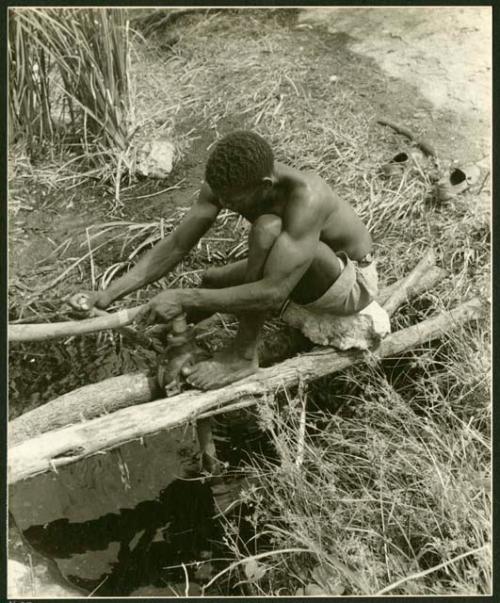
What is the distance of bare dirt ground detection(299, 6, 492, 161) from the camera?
4.59m

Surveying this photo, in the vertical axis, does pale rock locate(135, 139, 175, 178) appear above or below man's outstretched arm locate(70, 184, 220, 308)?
below

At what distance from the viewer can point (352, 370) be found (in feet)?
10.5

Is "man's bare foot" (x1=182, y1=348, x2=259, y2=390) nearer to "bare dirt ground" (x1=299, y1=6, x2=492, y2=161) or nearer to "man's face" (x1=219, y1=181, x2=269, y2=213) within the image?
"man's face" (x1=219, y1=181, x2=269, y2=213)

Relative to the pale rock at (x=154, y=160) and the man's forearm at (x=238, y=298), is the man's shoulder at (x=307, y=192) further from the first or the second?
the pale rock at (x=154, y=160)

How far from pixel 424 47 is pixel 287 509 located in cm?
368

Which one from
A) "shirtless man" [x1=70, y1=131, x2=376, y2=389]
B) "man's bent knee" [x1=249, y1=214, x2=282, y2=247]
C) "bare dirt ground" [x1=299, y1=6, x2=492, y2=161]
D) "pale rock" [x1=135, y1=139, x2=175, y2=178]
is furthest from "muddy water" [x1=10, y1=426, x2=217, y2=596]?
"bare dirt ground" [x1=299, y1=6, x2=492, y2=161]

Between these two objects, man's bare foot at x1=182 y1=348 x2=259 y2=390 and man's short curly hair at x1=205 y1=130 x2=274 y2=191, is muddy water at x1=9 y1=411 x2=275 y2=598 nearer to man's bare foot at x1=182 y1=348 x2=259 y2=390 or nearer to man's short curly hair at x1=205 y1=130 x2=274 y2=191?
man's bare foot at x1=182 y1=348 x2=259 y2=390

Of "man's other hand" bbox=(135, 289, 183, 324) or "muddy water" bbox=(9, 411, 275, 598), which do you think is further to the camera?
"muddy water" bbox=(9, 411, 275, 598)

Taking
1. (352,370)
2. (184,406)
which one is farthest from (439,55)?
(184,406)

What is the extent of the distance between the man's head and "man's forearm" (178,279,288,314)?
33cm

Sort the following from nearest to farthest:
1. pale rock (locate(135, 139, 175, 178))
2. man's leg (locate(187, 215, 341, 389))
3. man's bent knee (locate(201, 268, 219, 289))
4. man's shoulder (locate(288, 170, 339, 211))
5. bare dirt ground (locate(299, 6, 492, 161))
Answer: man's shoulder (locate(288, 170, 339, 211)) → man's leg (locate(187, 215, 341, 389)) → man's bent knee (locate(201, 268, 219, 289)) → pale rock (locate(135, 139, 175, 178)) → bare dirt ground (locate(299, 6, 492, 161))

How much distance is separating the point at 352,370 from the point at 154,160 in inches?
78.2

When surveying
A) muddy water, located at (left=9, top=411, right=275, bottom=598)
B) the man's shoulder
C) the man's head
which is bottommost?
muddy water, located at (left=9, top=411, right=275, bottom=598)

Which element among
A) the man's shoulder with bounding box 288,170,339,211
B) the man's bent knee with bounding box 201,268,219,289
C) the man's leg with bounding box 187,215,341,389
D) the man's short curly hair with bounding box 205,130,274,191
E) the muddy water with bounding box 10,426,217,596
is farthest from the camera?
the man's bent knee with bounding box 201,268,219,289
